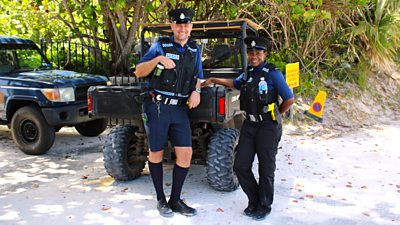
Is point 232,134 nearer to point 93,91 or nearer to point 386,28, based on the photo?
point 93,91

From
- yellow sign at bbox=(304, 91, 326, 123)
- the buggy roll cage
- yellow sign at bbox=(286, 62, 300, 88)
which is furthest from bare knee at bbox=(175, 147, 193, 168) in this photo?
yellow sign at bbox=(304, 91, 326, 123)

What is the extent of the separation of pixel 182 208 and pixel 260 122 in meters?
1.09

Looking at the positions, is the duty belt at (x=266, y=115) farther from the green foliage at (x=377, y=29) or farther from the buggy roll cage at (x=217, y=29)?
the green foliage at (x=377, y=29)

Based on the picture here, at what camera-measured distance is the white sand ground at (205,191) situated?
3.93 meters

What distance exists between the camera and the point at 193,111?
412 cm

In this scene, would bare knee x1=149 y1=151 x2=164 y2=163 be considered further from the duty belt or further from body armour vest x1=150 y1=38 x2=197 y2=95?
the duty belt

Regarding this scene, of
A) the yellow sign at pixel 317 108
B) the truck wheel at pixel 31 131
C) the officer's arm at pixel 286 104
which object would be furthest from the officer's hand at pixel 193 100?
the yellow sign at pixel 317 108

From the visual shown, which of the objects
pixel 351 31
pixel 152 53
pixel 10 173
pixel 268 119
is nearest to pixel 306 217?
pixel 268 119

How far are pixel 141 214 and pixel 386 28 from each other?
27.5ft

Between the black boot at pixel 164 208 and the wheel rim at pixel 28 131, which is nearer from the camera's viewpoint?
the black boot at pixel 164 208

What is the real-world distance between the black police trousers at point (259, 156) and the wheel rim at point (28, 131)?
356 cm

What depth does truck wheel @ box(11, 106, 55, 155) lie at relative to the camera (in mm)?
6004

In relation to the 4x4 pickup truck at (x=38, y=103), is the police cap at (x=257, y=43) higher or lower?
higher

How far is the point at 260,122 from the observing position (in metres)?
3.78
